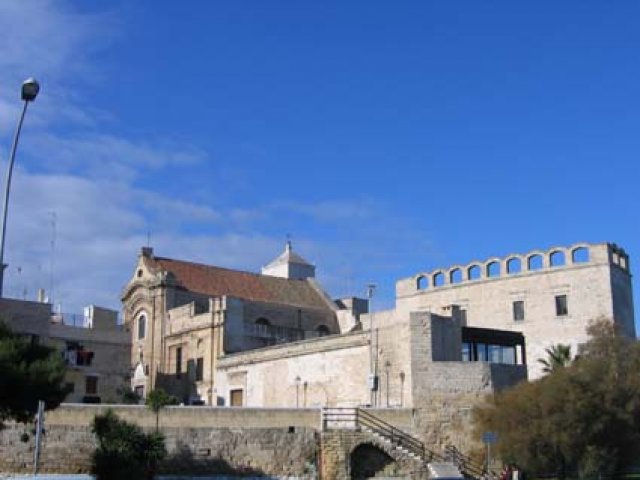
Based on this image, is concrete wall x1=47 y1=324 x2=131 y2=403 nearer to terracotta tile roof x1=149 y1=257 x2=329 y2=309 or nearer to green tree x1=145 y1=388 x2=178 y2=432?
terracotta tile roof x1=149 y1=257 x2=329 y2=309

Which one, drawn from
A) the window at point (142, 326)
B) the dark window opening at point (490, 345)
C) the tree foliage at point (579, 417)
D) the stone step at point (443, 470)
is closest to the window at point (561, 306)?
the dark window opening at point (490, 345)

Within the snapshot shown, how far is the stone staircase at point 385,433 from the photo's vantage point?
38.6 meters

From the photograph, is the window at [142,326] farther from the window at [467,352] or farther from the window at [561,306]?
the window at [561,306]

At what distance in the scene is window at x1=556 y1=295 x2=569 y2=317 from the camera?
52.4 meters

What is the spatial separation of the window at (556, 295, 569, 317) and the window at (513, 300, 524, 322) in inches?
89.9

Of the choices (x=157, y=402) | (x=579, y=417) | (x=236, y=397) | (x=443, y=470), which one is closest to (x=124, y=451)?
(x=157, y=402)

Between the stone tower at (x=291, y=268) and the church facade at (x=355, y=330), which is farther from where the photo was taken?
the stone tower at (x=291, y=268)

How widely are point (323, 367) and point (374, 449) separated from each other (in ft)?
26.2

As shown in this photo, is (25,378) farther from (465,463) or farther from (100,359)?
(100,359)

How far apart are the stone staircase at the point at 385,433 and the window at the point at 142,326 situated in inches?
964

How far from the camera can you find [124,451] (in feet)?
112

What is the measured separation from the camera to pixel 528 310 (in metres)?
53.8

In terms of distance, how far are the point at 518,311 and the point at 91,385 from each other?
82.7 ft

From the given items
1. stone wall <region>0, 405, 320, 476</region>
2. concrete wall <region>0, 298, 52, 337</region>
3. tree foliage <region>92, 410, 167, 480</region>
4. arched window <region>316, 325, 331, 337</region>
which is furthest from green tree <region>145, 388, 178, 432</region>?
arched window <region>316, 325, 331, 337</region>
